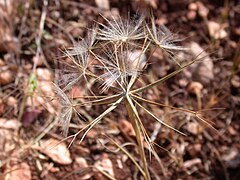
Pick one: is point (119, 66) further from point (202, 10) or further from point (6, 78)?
point (202, 10)

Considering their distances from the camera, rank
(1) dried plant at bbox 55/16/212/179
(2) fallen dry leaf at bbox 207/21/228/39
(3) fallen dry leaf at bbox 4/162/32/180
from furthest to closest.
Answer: (2) fallen dry leaf at bbox 207/21/228/39
(3) fallen dry leaf at bbox 4/162/32/180
(1) dried plant at bbox 55/16/212/179

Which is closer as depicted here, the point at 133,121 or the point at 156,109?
the point at 133,121

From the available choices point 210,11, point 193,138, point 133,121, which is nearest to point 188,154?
point 193,138

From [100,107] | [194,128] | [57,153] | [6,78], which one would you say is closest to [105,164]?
[57,153]

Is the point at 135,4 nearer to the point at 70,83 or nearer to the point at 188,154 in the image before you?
the point at 188,154

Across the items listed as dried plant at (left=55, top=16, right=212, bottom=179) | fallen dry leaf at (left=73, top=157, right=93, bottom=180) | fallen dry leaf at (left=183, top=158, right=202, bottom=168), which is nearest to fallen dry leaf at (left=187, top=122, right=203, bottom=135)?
fallen dry leaf at (left=183, top=158, right=202, bottom=168)

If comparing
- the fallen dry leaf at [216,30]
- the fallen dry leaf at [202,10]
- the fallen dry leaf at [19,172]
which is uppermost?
the fallen dry leaf at [202,10]

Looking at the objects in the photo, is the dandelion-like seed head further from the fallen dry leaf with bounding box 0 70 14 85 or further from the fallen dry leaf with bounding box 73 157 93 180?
the fallen dry leaf with bounding box 0 70 14 85

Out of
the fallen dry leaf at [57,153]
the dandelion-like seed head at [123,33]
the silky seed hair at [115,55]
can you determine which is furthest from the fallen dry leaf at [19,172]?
the dandelion-like seed head at [123,33]

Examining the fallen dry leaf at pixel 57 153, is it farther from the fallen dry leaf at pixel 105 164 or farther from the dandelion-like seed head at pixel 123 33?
the dandelion-like seed head at pixel 123 33
